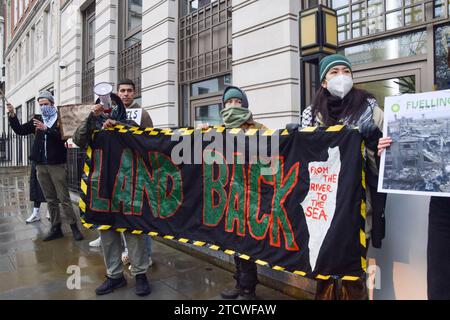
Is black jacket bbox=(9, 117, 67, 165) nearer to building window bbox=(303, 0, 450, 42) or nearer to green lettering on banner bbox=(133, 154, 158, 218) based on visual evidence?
green lettering on banner bbox=(133, 154, 158, 218)

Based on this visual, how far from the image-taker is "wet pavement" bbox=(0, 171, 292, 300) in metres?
3.59

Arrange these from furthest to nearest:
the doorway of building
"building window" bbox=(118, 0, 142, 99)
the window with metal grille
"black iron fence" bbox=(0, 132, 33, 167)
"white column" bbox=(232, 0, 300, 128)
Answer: "black iron fence" bbox=(0, 132, 33, 167) → "building window" bbox=(118, 0, 142, 99) → the doorway of building → the window with metal grille → "white column" bbox=(232, 0, 300, 128)

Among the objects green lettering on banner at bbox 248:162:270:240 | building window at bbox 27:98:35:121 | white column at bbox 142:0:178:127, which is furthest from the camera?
building window at bbox 27:98:35:121

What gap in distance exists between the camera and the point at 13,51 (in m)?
26.1

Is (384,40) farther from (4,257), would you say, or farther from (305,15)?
(4,257)

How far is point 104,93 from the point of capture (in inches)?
136

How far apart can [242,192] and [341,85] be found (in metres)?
1.29

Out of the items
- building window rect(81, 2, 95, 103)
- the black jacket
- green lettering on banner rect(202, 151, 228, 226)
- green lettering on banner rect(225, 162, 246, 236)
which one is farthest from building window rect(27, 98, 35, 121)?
green lettering on banner rect(225, 162, 246, 236)

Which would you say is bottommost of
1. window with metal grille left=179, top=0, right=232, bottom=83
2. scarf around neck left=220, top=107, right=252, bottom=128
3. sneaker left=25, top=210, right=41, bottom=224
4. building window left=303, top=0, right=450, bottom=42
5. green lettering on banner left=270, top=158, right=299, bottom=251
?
sneaker left=25, top=210, right=41, bottom=224

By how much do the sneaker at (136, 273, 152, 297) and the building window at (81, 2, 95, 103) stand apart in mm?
10576

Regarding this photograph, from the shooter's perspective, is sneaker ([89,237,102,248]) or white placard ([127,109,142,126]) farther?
sneaker ([89,237,102,248])

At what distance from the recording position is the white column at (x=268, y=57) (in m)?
5.86
